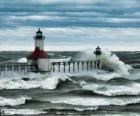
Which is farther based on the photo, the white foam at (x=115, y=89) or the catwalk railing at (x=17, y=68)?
the catwalk railing at (x=17, y=68)

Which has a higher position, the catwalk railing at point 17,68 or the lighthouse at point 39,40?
the lighthouse at point 39,40

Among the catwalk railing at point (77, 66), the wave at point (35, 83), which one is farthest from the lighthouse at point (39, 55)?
the catwalk railing at point (77, 66)

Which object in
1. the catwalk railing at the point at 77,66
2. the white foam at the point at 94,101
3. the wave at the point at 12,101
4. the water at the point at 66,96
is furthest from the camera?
the catwalk railing at the point at 77,66

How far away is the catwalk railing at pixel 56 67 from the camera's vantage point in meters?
78.8

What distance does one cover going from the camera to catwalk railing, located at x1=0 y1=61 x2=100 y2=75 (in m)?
78.8

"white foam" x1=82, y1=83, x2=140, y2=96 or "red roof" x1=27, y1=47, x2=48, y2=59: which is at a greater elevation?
"red roof" x1=27, y1=47, x2=48, y2=59

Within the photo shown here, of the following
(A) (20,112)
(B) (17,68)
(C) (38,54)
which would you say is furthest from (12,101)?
(B) (17,68)

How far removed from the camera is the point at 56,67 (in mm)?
95188

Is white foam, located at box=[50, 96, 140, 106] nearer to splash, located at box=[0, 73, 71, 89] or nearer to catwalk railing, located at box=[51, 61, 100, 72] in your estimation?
splash, located at box=[0, 73, 71, 89]

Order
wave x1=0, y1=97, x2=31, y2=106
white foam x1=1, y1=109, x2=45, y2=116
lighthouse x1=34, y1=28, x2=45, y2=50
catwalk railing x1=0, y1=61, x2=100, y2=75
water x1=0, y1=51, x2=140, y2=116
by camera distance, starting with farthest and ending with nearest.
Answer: catwalk railing x1=0, y1=61, x2=100, y2=75
lighthouse x1=34, y1=28, x2=45, y2=50
wave x1=0, y1=97, x2=31, y2=106
water x1=0, y1=51, x2=140, y2=116
white foam x1=1, y1=109, x2=45, y2=116

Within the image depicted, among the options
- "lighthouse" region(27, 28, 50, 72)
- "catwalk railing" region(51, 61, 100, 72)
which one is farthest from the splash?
"catwalk railing" region(51, 61, 100, 72)

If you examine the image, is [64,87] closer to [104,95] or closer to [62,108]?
[104,95]

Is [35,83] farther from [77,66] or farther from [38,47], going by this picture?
[77,66]

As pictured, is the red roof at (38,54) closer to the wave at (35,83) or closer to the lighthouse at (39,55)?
the lighthouse at (39,55)
